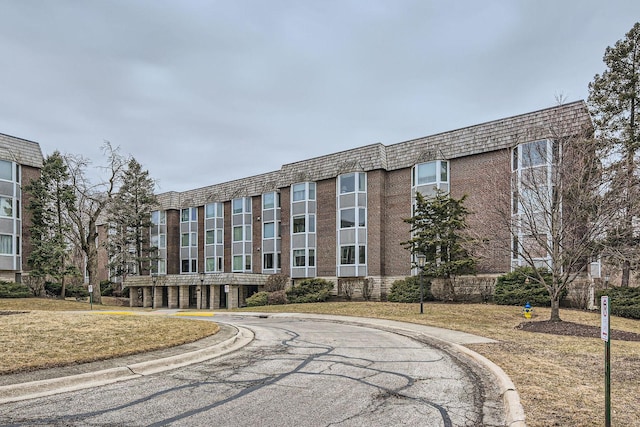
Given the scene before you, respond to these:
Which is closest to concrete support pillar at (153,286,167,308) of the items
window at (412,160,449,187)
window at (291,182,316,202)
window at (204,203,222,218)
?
window at (204,203,222,218)

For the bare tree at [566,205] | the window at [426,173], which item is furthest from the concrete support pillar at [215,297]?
the bare tree at [566,205]

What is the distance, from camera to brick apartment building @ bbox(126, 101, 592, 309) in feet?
95.1

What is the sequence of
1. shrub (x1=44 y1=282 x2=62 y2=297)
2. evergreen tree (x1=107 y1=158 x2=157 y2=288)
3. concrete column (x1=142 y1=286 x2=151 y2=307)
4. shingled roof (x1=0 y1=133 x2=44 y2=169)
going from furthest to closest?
evergreen tree (x1=107 y1=158 x2=157 y2=288)
concrete column (x1=142 y1=286 x2=151 y2=307)
shrub (x1=44 y1=282 x2=62 y2=297)
shingled roof (x1=0 y1=133 x2=44 y2=169)

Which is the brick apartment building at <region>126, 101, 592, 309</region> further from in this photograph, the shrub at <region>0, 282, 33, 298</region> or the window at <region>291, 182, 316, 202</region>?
the shrub at <region>0, 282, 33, 298</region>

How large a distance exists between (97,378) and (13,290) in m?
31.6

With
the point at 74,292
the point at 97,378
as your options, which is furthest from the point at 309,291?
the point at 97,378

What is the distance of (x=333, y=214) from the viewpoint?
3734 cm

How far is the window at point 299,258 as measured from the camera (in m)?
38.4

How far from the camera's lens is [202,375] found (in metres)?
8.57

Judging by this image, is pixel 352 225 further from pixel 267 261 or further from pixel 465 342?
pixel 465 342

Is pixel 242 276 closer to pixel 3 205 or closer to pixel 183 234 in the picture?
pixel 183 234

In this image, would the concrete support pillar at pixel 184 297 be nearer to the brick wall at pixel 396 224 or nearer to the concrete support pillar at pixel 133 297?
the concrete support pillar at pixel 133 297

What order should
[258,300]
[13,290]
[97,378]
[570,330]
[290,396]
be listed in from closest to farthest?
[290,396], [97,378], [570,330], [13,290], [258,300]

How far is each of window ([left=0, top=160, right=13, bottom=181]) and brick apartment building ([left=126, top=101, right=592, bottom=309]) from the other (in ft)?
47.7
